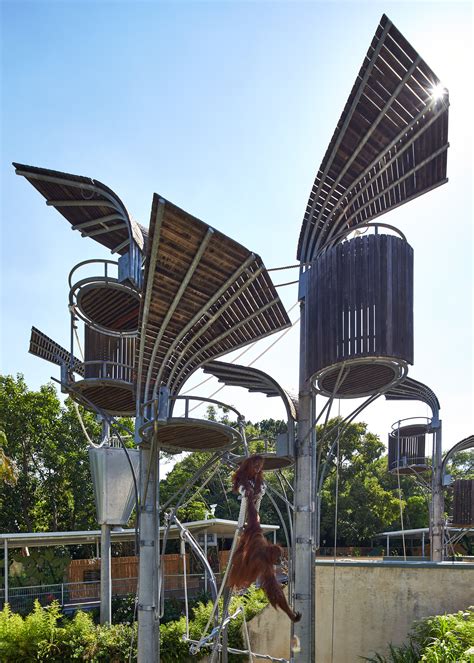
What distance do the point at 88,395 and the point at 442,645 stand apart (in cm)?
971

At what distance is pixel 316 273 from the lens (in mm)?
11594

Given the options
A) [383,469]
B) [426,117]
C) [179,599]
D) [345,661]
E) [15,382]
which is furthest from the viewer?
[383,469]

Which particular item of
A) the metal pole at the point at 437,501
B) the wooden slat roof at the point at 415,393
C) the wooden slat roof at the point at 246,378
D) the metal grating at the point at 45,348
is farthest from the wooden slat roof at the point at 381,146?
the metal pole at the point at 437,501

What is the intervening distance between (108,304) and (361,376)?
18.3ft

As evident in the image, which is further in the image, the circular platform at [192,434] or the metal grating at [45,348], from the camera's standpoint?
the metal grating at [45,348]

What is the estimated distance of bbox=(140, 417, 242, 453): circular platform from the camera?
1027 cm

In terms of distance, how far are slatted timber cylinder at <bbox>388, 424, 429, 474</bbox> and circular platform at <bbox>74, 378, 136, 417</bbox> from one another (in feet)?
42.2

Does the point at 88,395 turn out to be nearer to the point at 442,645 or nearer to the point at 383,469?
the point at 442,645

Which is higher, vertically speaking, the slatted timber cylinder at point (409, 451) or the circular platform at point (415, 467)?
the slatted timber cylinder at point (409, 451)

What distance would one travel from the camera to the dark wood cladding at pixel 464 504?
22897mm

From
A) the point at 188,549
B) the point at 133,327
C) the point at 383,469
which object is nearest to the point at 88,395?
the point at 133,327

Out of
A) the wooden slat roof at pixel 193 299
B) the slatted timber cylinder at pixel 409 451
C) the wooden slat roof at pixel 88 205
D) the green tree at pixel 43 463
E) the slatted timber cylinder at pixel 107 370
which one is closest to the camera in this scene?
the wooden slat roof at pixel 193 299

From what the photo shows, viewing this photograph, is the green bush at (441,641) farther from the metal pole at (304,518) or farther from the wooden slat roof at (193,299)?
the wooden slat roof at (193,299)

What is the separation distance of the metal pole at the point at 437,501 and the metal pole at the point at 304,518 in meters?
11.1
